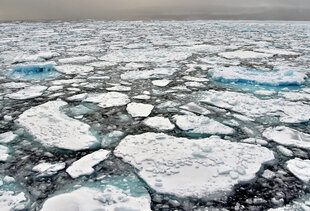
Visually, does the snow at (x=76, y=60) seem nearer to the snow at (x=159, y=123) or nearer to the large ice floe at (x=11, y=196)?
the snow at (x=159, y=123)

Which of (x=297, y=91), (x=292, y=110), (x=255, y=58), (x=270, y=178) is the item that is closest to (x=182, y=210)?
(x=270, y=178)

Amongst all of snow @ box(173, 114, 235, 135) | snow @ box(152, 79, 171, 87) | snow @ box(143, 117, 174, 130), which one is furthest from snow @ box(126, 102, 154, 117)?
snow @ box(152, 79, 171, 87)

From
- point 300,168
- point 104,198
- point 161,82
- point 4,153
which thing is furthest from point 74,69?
point 300,168

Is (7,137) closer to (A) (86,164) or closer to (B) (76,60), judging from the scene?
(A) (86,164)

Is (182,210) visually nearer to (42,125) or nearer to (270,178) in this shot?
(270,178)

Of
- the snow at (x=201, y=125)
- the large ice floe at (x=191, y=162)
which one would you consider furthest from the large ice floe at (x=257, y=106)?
the large ice floe at (x=191, y=162)
